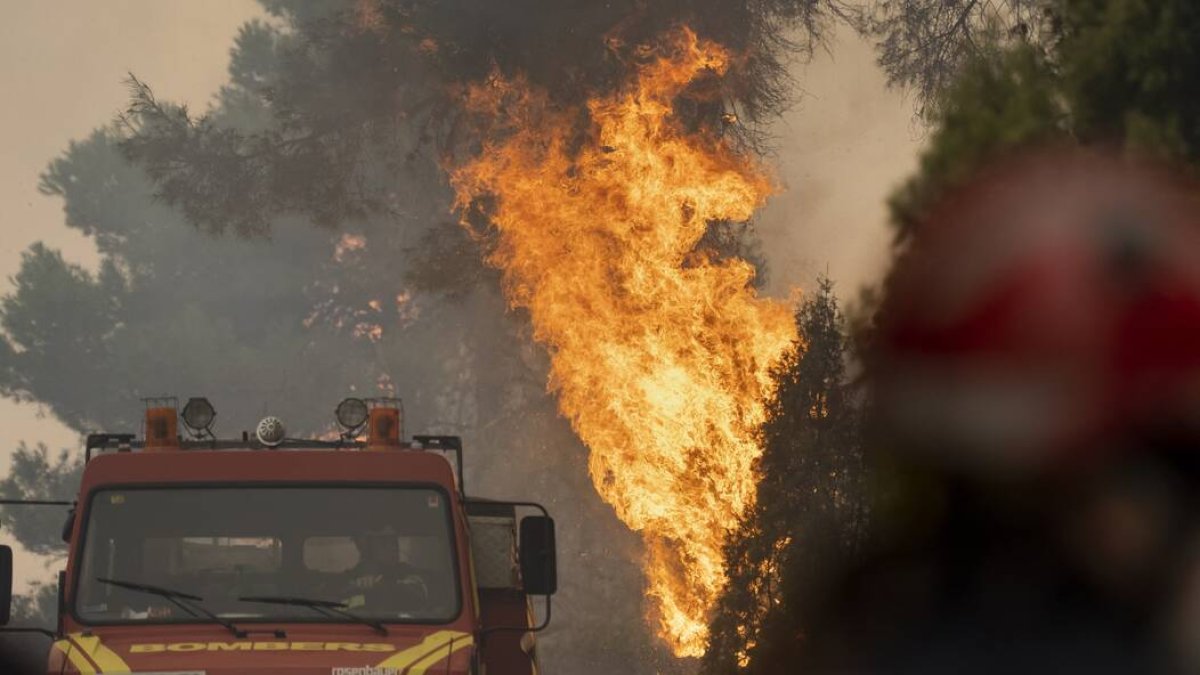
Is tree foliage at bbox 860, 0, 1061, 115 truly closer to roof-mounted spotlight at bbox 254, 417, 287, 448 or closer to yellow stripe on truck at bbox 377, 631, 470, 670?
roof-mounted spotlight at bbox 254, 417, 287, 448

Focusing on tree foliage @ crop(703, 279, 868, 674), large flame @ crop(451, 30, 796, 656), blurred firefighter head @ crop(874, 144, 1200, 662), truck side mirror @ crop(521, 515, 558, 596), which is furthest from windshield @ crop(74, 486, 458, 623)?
large flame @ crop(451, 30, 796, 656)

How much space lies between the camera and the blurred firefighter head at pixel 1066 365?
1011cm

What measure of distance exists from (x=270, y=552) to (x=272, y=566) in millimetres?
74

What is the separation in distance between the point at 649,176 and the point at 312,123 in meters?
8.11

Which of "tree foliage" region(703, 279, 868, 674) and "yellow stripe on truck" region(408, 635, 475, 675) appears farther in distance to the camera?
"tree foliage" region(703, 279, 868, 674)

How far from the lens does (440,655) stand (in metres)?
10.1

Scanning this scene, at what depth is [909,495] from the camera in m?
12.4

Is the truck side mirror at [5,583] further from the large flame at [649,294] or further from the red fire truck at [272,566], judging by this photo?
the large flame at [649,294]

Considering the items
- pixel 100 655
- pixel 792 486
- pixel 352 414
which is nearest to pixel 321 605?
pixel 100 655

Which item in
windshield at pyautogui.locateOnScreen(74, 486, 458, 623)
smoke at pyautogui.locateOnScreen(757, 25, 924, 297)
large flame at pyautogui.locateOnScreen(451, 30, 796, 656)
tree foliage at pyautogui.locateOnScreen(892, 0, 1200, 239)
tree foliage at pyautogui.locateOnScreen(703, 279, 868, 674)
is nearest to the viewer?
tree foliage at pyautogui.locateOnScreen(892, 0, 1200, 239)

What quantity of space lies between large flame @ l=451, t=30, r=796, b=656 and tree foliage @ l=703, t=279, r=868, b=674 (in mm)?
5205

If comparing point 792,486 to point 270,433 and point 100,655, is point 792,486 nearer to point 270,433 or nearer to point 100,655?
point 270,433

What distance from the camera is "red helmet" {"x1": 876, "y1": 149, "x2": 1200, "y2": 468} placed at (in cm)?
1021

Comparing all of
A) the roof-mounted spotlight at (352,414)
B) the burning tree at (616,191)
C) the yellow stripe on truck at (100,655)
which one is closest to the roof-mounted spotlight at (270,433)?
the roof-mounted spotlight at (352,414)
